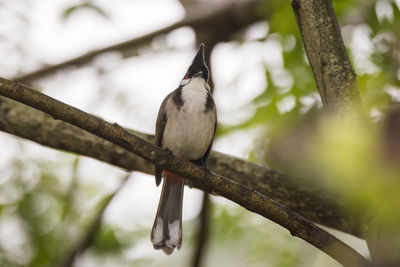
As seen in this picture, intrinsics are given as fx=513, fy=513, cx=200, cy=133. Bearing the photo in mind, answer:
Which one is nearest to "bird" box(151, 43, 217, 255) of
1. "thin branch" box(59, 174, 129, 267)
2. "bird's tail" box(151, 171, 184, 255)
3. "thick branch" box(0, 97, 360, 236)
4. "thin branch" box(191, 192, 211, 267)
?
"bird's tail" box(151, 171, 184, 255)

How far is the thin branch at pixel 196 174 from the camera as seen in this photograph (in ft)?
7.14

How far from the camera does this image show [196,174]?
2.47 metres

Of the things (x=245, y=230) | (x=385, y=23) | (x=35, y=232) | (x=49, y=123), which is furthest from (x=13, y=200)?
(x=385, y=23)

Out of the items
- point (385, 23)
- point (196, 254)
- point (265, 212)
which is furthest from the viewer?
point (196, 254)

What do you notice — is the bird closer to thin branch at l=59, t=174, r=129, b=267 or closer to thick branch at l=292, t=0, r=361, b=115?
thin branch at l=59, t=174, r=129, b=267

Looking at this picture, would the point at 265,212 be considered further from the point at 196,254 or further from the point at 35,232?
the point at 35,232

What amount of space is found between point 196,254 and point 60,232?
1341mm

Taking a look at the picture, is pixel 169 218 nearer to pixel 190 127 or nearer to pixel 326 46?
pixel 190 127

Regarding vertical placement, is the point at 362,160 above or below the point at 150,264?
below

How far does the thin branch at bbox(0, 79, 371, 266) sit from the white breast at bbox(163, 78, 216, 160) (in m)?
1.04

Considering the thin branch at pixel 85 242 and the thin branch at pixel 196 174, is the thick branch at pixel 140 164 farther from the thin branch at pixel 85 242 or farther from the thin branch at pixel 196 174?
the thin branch at pixel 196 174

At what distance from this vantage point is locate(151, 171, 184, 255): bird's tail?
329 centimetres

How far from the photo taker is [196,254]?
3.54m

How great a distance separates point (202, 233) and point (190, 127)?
741mm
